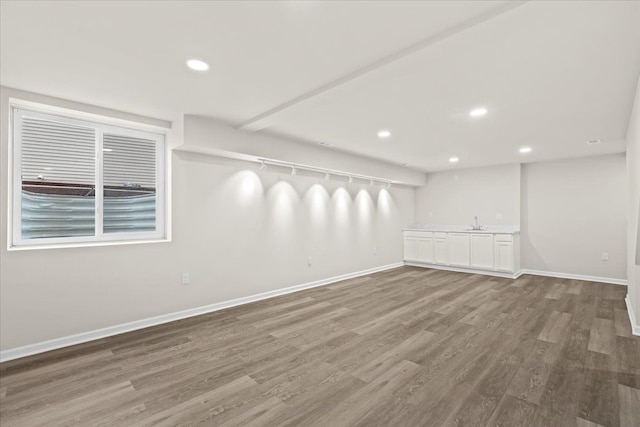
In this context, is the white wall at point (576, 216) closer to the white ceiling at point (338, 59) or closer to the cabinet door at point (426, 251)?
the cabinet door at point (426, 251)

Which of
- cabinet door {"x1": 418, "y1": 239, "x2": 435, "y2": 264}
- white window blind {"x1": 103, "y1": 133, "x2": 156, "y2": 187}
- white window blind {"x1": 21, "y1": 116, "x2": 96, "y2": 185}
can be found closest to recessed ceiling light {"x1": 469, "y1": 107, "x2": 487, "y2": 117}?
white window blind {"x1": 103, "y1": 133, "x2": 156, "y2": 187}

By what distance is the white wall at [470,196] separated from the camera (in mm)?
6312

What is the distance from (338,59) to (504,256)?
5.39 m

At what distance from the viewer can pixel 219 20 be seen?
1.75 m

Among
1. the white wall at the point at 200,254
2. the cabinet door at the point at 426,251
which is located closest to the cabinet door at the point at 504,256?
the cabinet door at the point at 426,251

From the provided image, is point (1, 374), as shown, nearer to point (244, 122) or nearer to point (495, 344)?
point (244, 122)

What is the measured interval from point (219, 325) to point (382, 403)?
2.12 meters

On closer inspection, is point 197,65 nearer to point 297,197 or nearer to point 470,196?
point 297,197

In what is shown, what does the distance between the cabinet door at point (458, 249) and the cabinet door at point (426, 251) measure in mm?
417

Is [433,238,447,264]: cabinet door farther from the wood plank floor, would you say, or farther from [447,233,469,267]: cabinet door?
the wood plank floor

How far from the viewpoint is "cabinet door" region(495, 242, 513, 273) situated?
571 cm

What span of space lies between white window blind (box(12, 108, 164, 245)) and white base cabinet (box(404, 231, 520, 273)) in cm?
558

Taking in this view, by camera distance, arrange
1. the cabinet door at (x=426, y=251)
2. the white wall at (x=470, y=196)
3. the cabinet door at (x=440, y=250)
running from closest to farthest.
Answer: the white wall at (x=470, y=196), the cabinet door at (x=440, y=250), the cabinet door at (x=426, y=251)

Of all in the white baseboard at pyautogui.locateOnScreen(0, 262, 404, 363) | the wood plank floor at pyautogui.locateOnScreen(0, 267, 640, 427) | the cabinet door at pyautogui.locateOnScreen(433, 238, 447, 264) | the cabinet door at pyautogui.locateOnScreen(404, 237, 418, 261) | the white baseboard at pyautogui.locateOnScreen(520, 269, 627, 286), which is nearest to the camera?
the wood plank floor at pyautogui.locateOnScreen(0, 267, 640, 427)
